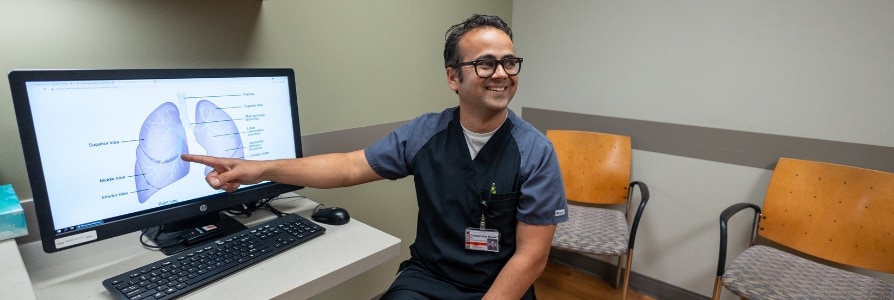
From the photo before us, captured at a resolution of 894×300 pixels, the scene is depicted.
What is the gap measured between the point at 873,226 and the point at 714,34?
102cm

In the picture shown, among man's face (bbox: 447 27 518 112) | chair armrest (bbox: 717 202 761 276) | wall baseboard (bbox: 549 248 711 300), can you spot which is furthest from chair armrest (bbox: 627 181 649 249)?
man's face (bbox: 447 27 518 112)

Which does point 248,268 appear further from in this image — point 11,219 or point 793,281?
point 793,281

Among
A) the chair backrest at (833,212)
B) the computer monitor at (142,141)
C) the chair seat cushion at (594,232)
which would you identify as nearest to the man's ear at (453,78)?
the computer monitor at (142,141)

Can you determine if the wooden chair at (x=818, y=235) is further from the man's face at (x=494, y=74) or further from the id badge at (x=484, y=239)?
the man's face at (x=494, y=74)

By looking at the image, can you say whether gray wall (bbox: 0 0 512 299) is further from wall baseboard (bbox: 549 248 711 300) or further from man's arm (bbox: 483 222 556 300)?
wall baseboard (bbox: 549 248 711 300)

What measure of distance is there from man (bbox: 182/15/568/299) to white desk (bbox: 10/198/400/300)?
0.64 feet

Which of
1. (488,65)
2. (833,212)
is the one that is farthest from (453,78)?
(833,212)

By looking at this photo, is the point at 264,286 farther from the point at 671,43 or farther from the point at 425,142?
the point at 671,43

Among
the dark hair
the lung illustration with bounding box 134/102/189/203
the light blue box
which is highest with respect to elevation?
the dark hair

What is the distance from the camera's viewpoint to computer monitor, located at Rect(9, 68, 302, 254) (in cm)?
97

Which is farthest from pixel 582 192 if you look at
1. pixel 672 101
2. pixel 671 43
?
pixel 671 43

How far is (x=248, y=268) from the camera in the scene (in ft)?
3.59

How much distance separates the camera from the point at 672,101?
2303mm

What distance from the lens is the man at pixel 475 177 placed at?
50.2 inches
